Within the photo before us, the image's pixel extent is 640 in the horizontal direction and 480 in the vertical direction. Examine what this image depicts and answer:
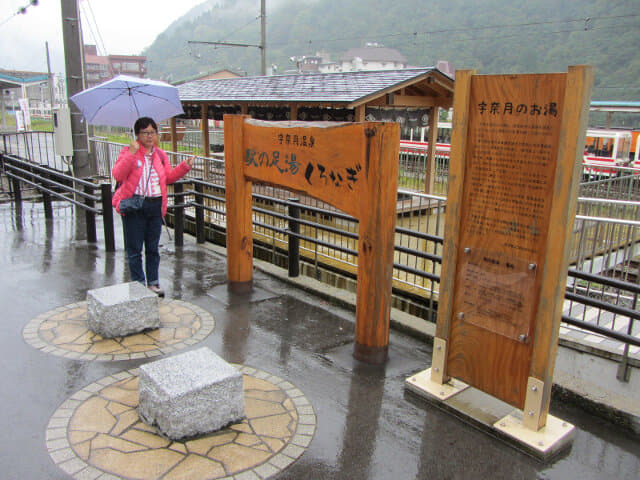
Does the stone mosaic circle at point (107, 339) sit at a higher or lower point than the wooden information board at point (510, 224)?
lower

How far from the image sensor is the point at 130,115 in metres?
6.17

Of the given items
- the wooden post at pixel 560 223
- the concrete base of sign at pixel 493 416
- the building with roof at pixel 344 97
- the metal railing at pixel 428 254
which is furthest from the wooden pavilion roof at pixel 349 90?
the wooden post at pixel 560 223

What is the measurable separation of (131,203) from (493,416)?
399cm

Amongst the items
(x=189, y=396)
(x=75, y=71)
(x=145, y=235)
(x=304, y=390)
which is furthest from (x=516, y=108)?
(x=75, y=71)

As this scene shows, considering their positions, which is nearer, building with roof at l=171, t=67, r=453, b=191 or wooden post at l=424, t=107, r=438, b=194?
building with roof at l=171, t=67, r=453, b=191

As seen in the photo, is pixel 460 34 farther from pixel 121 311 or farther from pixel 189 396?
pixel 189 396

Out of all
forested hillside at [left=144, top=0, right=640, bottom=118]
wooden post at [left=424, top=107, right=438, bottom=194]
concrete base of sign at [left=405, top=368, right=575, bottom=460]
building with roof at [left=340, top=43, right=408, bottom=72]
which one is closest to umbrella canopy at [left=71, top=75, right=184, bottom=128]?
concrete base of sign at [left=405, top=368, right=575, bottom=460]

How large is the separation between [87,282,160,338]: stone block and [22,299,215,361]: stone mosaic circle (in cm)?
7

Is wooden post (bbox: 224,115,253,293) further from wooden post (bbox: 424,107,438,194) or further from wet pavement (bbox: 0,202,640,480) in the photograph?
wooden post (bbox: 424,107,438,194)

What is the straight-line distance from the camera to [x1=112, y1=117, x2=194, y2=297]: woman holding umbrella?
205 inches

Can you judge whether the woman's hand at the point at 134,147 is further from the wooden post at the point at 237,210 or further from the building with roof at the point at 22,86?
the building with roof at the point at 22,86

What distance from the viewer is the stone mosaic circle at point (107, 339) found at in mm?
4449

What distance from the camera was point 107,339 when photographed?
470 cm

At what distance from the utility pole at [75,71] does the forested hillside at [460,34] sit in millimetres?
14056
